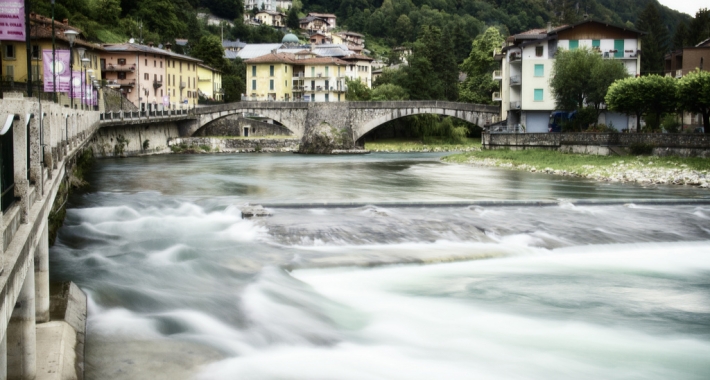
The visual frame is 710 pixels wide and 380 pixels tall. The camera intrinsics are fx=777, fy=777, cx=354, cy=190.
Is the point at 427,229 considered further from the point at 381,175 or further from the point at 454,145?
the point at 454,145

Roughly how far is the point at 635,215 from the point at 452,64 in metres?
66.0

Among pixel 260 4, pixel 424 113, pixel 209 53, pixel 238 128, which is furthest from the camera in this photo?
pixel 260 4

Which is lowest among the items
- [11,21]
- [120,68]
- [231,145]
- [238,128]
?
[231,145]

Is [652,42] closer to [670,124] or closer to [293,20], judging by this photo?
[670,124]

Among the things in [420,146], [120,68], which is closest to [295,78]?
[120,68]

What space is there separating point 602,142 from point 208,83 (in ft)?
192

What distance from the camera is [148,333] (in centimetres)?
1017

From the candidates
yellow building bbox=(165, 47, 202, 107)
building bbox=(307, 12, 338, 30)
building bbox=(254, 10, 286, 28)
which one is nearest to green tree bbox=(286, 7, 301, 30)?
building bbox=(254, 10, 286, 28)

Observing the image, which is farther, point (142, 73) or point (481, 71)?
point (481, 71)

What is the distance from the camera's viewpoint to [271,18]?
18038cm

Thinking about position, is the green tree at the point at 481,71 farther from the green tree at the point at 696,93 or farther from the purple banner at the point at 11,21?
the purple banner at the point at 11,21

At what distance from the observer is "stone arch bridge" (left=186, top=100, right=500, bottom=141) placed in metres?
65.8

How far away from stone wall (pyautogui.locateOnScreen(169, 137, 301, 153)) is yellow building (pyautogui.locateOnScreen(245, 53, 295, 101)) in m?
21.8

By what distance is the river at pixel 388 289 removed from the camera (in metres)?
9.75
